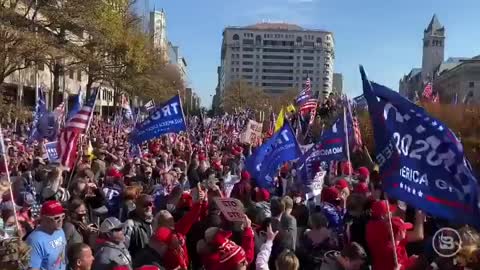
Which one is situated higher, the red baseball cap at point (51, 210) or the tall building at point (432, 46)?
the tall building at point (432, 46)

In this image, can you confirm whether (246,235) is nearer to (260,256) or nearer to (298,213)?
(260,256)

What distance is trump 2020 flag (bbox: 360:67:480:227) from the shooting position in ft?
16.2

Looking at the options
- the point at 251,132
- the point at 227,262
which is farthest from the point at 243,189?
the point at 251,132

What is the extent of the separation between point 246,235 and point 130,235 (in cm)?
122

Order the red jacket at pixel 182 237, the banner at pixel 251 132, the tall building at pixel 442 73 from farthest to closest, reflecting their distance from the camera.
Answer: the tall building at pixel 442 73
the banner at pixel 251 132
the red jacket at pixel 182 237

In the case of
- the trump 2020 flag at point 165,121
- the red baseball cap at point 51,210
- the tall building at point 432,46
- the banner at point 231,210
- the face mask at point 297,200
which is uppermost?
the tall building at point 432,46

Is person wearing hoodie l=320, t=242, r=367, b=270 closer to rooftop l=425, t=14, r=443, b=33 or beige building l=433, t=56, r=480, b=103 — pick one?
beige building l=433, t=56, r=480, b=103

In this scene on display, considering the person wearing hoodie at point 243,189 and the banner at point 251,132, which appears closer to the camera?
the person wearing hoodie at point 243,189

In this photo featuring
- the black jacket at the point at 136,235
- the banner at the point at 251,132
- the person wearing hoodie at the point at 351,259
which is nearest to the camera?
the person wearing hoodie at the point at 351,259

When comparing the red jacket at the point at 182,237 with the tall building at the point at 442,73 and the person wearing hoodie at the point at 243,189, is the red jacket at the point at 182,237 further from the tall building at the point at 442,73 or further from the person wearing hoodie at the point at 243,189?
the tall building at the point at 442,73

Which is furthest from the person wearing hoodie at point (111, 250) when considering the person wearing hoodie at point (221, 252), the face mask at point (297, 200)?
the face mask at point (297, 200)

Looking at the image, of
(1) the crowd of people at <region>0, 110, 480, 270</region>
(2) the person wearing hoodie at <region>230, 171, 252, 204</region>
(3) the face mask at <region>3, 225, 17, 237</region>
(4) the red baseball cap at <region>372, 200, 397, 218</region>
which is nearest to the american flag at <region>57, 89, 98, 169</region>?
(1) the crowd of people at <region>0, 110, 480, 270</region>

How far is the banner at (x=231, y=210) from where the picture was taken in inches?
259

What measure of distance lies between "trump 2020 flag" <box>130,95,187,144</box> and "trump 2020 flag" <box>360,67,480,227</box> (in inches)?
356
